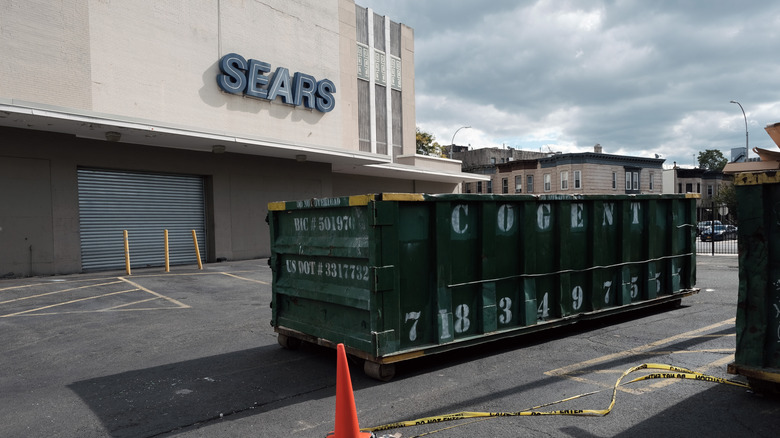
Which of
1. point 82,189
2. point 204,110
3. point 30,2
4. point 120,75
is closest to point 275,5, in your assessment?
point 204,110

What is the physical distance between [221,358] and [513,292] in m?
3.82

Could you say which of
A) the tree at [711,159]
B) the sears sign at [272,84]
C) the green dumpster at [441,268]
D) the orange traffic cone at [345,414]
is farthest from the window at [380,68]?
the tree at [711,159]

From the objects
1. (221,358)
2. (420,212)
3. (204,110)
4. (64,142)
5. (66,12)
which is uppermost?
(66,12)

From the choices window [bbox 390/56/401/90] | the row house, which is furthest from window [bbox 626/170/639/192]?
window [bbox 390/56/401/90]

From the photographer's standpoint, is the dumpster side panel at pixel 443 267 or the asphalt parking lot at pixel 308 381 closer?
the asphalt parking lot at pixel 308 381

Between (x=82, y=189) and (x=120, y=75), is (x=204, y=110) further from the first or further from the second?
(x=82, y=189)

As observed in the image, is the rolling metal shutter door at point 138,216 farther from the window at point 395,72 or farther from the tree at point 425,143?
the tree at point 425,143

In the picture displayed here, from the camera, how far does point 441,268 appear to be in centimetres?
586

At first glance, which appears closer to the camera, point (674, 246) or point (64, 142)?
point (674, 246)

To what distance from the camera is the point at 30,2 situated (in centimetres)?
1433

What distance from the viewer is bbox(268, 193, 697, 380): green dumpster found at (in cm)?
550

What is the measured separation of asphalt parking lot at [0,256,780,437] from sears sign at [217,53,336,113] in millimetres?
11954

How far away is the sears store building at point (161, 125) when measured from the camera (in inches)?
563

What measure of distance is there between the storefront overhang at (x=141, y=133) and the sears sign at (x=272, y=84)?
247cm
